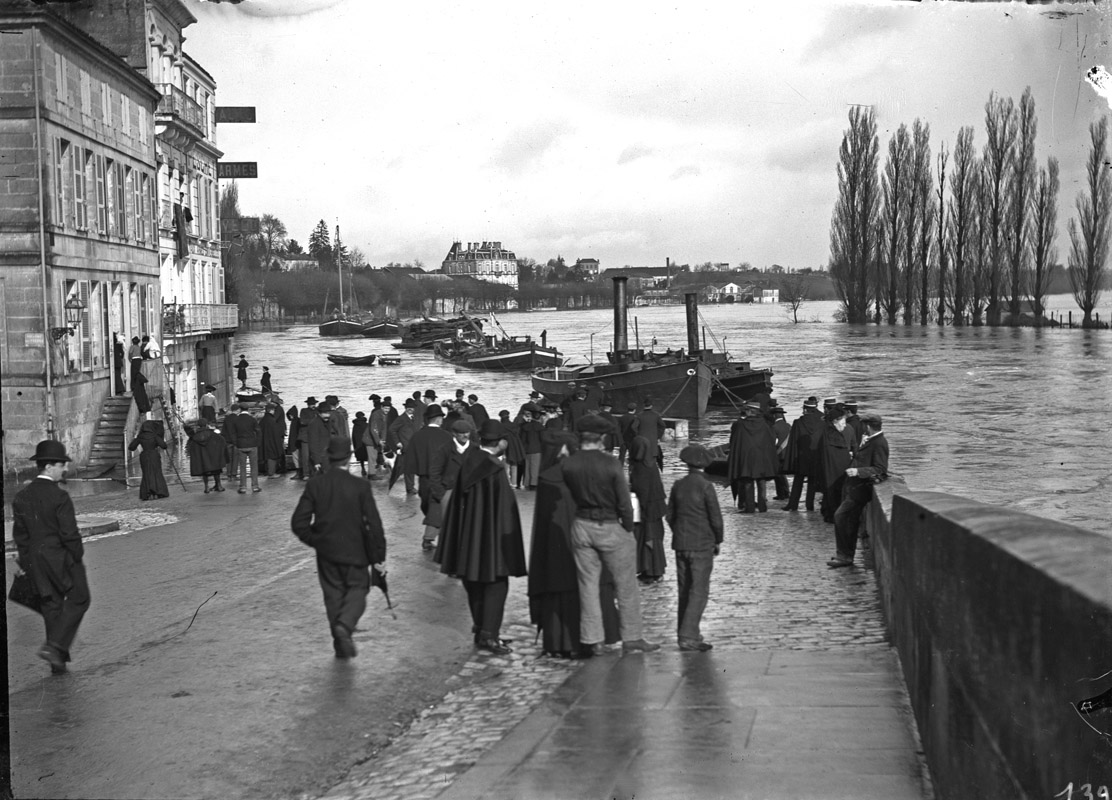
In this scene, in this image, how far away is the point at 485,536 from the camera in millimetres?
8445

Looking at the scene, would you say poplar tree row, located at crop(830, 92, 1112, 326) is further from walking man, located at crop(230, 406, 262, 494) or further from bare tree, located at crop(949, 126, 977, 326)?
walking man, located at crop(230, 406, 262, 494)

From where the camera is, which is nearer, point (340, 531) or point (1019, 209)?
point (340, 531)

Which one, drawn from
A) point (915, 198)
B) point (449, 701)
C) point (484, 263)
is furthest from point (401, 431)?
point (484, 263)

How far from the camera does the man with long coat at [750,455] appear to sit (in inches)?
605

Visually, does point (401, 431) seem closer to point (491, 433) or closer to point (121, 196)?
point (121, 196)

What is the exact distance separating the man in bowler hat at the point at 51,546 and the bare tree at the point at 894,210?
201ft

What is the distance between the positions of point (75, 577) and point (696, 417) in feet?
119

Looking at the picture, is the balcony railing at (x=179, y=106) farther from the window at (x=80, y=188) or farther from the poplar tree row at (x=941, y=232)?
the poplar tree row at (x=941, y=232)

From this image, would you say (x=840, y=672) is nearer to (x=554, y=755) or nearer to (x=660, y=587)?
(x=554, y=755)

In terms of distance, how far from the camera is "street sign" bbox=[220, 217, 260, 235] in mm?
47156

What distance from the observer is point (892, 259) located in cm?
7550

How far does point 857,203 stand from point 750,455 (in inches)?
2561

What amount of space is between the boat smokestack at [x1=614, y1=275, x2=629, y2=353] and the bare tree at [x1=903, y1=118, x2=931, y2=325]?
954 inches

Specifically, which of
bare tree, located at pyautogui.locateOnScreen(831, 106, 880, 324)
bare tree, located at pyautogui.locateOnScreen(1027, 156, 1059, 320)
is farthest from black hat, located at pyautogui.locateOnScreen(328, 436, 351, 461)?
bare tree, located at pyautogui.locateOnScreen(831, 106, 880, 324)
